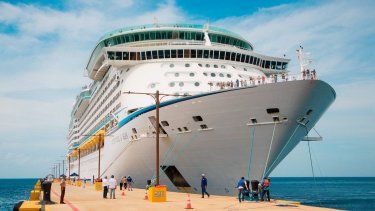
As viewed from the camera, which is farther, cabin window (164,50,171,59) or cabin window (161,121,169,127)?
cabin window (164,50,171,59)

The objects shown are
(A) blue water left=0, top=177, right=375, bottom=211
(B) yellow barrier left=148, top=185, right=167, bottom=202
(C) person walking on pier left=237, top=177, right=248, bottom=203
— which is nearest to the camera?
(C) person walking on pier left=237, top=177, right=248, bottom=203

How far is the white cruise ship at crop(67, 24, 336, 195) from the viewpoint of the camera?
2012 cm

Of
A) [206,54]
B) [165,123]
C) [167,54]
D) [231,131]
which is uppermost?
[167,54]

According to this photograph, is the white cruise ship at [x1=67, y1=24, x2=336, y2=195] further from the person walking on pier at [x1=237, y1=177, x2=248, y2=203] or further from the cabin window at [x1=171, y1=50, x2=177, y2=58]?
the person walking on pier at [x1=237, y1=177, x2=248, y2=203]

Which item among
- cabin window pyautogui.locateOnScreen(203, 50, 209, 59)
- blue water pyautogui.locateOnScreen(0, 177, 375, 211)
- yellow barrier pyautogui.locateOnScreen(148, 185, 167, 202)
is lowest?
blue water pyautogui.locateOnScreen(0, 177, 375, 211)

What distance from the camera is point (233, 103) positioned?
20.4 metres

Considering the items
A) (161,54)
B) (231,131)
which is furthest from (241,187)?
(161,54)

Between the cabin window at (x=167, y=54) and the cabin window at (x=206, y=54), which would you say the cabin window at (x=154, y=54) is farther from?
the cabin window at (x=206, y=54)

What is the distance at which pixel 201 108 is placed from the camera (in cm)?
2147

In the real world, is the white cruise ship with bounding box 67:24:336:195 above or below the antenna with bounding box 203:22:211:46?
below

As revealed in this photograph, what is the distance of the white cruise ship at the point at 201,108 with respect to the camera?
20.1 meters

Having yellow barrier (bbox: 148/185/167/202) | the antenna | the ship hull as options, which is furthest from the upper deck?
yellow barrier (bbox: 148/185/167/202)

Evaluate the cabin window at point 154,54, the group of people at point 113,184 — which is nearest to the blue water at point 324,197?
the group of people at point 113,184

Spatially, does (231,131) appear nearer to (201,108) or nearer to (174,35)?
(201,108)
